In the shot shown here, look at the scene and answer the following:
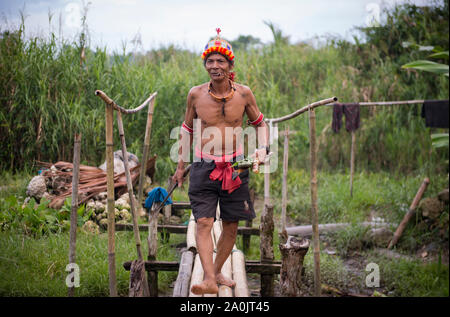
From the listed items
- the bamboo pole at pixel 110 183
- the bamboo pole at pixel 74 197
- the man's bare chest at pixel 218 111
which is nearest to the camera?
the bamboo pole at pixel 110 183

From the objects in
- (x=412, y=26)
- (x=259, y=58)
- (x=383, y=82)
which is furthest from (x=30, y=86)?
(x=412, y=26)

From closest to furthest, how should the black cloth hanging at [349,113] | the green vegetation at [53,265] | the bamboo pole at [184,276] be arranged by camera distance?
the bamboo pole at [184,276] < the green vegetation at [53,265] < the black cloth hanging at [349,113]

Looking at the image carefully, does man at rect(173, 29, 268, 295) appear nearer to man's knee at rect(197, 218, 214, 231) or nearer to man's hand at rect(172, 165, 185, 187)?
man's knee at rect(197, 218, 214, 231)

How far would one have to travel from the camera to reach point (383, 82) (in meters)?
6.88

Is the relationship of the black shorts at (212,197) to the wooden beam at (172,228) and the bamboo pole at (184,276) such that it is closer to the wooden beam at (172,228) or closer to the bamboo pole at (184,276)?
the bamboo pole at (184,276)

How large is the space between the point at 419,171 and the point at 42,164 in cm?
489

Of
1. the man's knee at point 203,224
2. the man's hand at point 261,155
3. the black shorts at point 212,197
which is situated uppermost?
the man's hand at point 261,155

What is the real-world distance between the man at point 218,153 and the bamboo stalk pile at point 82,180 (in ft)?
7.62

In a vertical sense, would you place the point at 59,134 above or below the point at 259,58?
below

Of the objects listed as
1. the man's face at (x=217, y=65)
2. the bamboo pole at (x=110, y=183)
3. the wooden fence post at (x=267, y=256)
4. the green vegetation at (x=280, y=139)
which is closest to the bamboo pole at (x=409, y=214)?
the green vegetation at (x=280, y=139)

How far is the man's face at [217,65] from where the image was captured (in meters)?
2.50

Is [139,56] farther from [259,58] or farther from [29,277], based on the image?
[29,277]

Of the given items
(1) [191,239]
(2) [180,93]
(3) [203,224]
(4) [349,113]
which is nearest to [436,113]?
(4) [349,113]

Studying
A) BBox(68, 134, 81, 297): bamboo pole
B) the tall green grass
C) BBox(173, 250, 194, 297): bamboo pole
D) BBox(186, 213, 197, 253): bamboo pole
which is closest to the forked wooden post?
BBox(173, 250, 194, 297): bamboo pole
